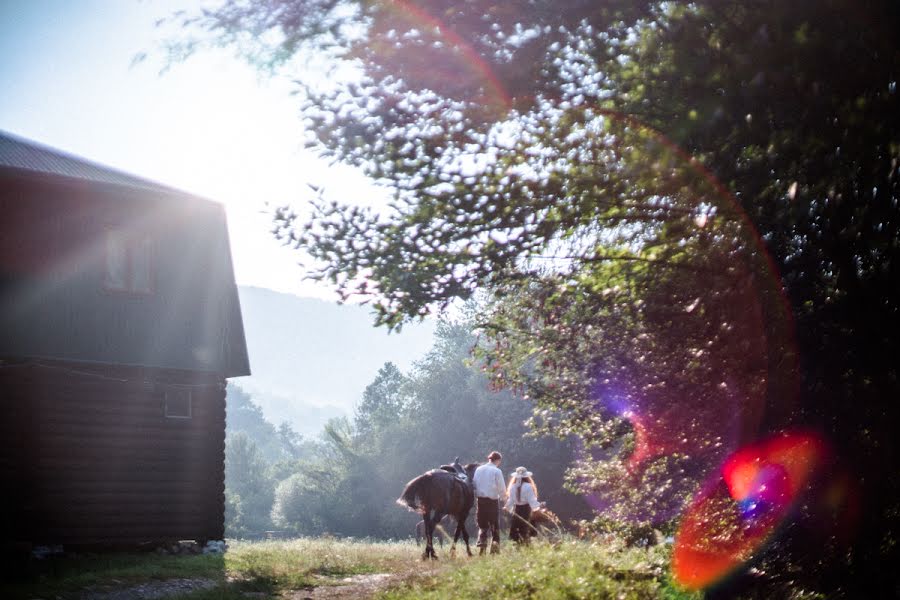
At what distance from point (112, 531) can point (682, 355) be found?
39.4 feet

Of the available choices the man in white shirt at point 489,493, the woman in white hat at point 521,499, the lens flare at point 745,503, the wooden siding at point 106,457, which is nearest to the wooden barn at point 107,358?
the wooden siding at point 106,457

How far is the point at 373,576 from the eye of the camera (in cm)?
1234

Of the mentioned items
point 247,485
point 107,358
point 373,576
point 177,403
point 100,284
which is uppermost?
point 100,284

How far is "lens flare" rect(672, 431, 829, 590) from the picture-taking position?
6992 millimetres

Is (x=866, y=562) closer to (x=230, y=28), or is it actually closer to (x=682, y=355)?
(x=682, y=355)

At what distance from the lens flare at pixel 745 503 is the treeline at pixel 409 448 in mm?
34529

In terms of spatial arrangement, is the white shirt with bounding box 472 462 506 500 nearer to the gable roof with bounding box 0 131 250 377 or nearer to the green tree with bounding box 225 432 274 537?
the gable roof with bounding box 0 131 250 377

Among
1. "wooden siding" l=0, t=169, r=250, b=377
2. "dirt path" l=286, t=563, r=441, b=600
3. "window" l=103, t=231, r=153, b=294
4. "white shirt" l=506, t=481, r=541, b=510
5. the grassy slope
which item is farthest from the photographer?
"window" l=103, t=231, r=153, b=294

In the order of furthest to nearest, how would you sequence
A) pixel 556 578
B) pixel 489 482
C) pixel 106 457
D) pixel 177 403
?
pixel 177 403
pixel 106 457
pixel 489 482
pixel 556 578

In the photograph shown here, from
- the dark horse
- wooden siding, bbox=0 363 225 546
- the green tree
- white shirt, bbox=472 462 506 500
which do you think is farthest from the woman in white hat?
the green tree

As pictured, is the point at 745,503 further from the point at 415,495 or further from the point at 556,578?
the point at 415,495

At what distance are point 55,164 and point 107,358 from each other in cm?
443

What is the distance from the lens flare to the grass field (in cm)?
41

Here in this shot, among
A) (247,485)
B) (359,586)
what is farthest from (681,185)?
(247,485)
